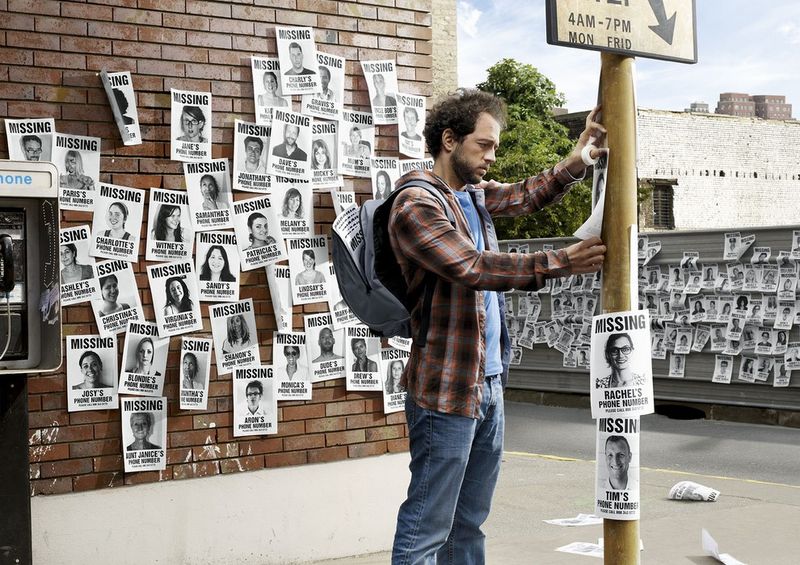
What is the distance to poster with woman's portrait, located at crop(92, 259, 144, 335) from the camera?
16.3 ft

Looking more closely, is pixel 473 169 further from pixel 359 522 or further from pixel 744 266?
pixel 744 266

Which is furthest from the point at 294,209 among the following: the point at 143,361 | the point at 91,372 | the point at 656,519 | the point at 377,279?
the point at 656,519

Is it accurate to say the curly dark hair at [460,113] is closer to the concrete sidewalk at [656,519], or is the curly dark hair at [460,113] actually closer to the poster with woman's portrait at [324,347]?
the poster with woman's portrait at [324,347]

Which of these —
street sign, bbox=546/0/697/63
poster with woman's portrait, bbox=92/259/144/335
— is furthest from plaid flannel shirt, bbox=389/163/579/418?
poster with woman's portrait, bbox=92/259/144/335

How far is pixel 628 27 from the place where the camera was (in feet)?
10.5

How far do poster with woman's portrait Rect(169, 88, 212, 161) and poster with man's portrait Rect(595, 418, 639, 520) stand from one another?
9.15 feet

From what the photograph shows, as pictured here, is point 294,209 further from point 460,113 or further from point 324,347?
point 460,113

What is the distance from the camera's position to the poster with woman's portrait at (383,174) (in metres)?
5.65

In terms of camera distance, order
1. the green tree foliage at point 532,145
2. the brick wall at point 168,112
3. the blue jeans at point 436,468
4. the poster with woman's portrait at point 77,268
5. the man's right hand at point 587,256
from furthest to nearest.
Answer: the green tree foliage at point 532,145
the poster with woman's portrait at point 77,268
the brick wall at point 168,112
the blue jeans at point 436,468
the man's right hand at point 587,256

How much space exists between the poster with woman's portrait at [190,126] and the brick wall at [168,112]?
44mm

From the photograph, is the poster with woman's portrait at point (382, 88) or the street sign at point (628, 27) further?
the poster with woman's portrait at point (382, 88)

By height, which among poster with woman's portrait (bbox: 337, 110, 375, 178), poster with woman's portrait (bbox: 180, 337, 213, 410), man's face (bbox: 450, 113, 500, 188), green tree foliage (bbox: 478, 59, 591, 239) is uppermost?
green tree foliage (bbox: 478, 59, 591, 239)

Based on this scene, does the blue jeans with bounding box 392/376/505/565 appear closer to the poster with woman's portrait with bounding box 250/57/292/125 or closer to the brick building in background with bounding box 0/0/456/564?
the brick building in background with bounding box 0/0/456/564

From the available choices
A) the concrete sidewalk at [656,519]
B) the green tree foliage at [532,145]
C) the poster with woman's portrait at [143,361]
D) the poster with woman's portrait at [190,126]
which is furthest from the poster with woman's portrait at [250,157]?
the green tree foliage at [532,145]
